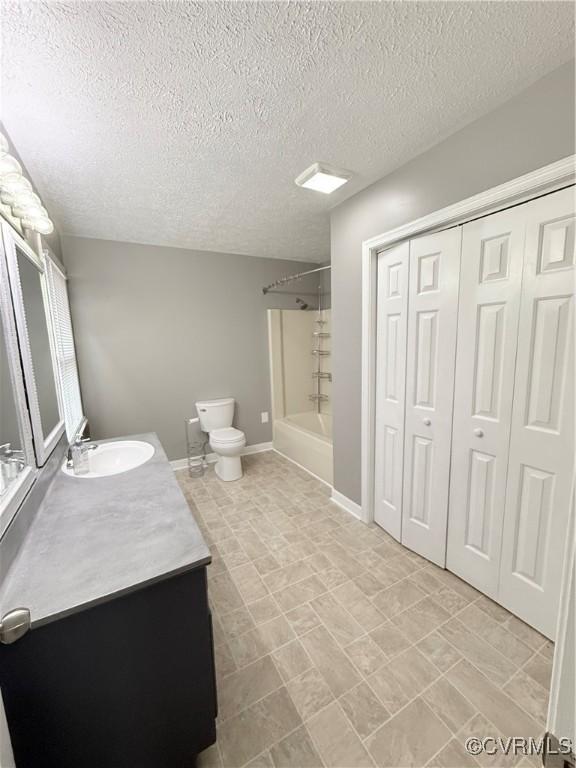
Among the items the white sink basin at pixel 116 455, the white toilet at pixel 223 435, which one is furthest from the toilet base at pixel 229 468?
the white sink basin at pixel 116 455

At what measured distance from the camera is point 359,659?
136 cm

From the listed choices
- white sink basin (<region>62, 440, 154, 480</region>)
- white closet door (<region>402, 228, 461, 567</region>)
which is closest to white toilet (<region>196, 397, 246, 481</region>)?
white sink basin (<region>62, 440, 154, 480</region>)

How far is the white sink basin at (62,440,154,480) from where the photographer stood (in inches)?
69.3

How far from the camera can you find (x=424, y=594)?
1.68m

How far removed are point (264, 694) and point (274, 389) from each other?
2828 millimetres

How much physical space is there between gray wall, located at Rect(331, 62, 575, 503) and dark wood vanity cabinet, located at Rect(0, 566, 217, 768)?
5.36 feet

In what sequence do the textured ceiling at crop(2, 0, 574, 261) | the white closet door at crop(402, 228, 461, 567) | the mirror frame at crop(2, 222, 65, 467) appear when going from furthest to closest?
the white closet door at crop(402, 228, 461, 567), the mirror frame at crop(2, 222, 65, 467), the textured ceiling at crop(2, 0, 574, 261)

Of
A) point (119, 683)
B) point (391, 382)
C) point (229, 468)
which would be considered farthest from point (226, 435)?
point (119, 683)

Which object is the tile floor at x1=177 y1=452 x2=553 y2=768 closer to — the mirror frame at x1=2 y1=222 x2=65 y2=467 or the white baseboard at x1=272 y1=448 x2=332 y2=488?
the white baseboard at x1=272 y1=448 x2=332 y2=488

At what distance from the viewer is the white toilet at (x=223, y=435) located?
9.90 ft

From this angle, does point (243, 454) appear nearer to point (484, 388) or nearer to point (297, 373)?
point (297, 373)

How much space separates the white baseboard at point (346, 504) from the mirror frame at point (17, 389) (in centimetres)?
204

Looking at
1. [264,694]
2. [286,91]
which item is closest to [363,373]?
[286,91]

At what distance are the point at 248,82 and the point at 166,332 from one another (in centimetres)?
239
